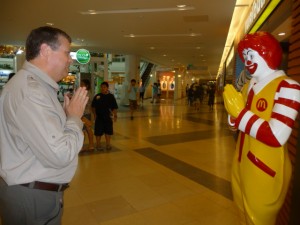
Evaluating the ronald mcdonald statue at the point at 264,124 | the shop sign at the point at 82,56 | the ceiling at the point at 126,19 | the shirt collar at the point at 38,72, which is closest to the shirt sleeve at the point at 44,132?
the shirt collar at the point at 38,72

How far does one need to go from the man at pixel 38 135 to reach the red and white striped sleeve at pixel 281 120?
40.1 inches

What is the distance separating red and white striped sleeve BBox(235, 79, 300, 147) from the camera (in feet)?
4.70

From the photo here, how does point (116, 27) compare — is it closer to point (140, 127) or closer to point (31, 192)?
point (140, 127)

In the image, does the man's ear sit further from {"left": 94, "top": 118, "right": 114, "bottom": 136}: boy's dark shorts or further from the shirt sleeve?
{"left": 94, "top": 118, "right": 114, "bottom": 136}: boy's dark shorts

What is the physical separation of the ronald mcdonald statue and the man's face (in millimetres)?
1026

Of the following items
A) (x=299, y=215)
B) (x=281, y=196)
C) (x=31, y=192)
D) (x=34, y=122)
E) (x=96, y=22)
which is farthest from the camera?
(x=96, y=22)

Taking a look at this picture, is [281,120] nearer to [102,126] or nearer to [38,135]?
[38,135]

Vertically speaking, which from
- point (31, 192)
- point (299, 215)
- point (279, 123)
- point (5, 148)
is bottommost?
point (299, 215)

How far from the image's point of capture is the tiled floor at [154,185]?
9.57 ft

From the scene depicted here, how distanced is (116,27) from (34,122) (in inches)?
306

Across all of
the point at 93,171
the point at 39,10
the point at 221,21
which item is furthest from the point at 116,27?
the point at 93,171

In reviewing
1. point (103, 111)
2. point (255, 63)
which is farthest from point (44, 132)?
point (103, 111)

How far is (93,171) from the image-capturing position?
4.35m

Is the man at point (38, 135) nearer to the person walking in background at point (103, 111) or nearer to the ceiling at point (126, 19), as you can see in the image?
the person walking in background at point (103, 111)
